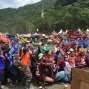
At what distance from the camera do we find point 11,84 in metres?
9.04

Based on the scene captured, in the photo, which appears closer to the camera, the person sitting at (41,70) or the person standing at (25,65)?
the person standing at (25,65)

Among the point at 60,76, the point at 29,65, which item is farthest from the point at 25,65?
the point at 60,76

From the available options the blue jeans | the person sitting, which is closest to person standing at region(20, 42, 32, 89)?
the person sitting

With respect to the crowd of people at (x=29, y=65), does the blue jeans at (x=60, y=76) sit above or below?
below

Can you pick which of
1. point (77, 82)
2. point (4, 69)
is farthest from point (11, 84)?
point (77, 82)

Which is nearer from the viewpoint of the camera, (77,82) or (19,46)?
(77,82)

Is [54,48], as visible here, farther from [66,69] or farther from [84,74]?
[84,74]

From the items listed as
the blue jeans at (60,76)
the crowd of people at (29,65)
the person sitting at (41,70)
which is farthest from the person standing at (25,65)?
the blue jeans at (60,76)

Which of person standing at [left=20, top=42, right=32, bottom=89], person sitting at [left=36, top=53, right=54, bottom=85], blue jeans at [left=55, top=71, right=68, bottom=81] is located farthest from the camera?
blue jeans at [left=55, top=71, right=68, bottom=81]

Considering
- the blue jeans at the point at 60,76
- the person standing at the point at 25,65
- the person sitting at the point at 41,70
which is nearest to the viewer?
the person standing at the point at 25,65

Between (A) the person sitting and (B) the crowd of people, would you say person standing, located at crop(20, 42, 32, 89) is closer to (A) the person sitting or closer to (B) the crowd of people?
(B) the crowd of people

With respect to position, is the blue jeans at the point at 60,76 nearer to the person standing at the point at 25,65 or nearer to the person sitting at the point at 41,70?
the person sitting at the point at 41,70

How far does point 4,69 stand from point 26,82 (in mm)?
1085

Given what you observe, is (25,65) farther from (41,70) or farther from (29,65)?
(41,70)
